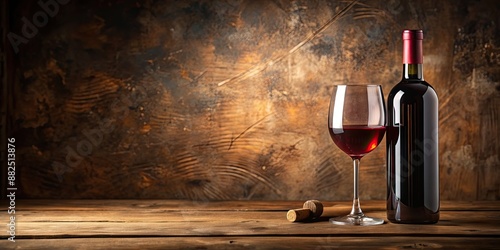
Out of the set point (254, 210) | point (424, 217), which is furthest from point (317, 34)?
point (424, 217)

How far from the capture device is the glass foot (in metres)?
1.38

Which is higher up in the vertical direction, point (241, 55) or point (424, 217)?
point (241, 55)

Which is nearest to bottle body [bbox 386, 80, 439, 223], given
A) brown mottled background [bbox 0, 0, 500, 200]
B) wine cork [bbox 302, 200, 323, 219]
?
wine cork [bbox 302, 200, 323, 219]

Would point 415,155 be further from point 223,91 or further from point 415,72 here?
point 223,91

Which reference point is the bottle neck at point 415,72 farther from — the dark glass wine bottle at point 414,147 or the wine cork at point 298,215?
the wine cork at point 298,215

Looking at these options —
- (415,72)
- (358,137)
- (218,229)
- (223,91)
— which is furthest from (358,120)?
(223,91)

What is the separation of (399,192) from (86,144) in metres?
0.82

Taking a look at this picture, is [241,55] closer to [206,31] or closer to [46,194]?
[206,31]

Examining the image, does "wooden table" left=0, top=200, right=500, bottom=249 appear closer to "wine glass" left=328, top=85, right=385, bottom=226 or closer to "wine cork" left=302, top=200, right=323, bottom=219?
"wine cork" left=302, top=200, right=323, bottom=219

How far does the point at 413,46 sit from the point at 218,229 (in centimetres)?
51

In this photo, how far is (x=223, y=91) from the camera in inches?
71.3

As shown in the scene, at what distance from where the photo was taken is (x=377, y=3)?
5.87 feet

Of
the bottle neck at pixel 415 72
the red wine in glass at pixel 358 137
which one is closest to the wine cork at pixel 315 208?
the red wine in glass at pixel 358 137

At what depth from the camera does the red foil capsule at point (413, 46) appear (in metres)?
1.39
